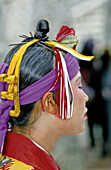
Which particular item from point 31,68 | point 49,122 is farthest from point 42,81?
point 49,122

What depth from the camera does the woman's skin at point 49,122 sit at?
124cm

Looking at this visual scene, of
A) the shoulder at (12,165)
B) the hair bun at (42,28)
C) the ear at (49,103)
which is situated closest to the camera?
the shoulder at (12,165)

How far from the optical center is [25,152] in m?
1.20

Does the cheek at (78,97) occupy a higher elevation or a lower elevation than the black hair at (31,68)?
lower

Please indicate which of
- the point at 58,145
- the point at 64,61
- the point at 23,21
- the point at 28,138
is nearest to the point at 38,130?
the point at 28,138

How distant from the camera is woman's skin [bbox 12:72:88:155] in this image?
1.24 metres

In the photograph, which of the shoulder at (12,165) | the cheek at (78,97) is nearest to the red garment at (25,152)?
the shoulder at (12,165)

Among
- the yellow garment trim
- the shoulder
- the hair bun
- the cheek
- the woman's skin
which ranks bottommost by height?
the shoulder

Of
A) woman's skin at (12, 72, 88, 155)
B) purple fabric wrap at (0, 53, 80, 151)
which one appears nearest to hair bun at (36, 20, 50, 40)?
purple fabric wrap at (0, 53, 80, 151)

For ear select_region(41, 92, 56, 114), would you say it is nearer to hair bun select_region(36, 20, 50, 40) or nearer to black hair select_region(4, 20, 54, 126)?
Result: black hair select_region(4, 20, 54, 126)

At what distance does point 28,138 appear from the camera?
1235 mm

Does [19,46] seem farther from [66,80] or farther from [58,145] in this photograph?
[58,145]

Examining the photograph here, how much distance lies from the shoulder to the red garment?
18 mm

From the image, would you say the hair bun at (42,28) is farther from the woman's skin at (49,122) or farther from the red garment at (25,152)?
the red garment at (25,152)
